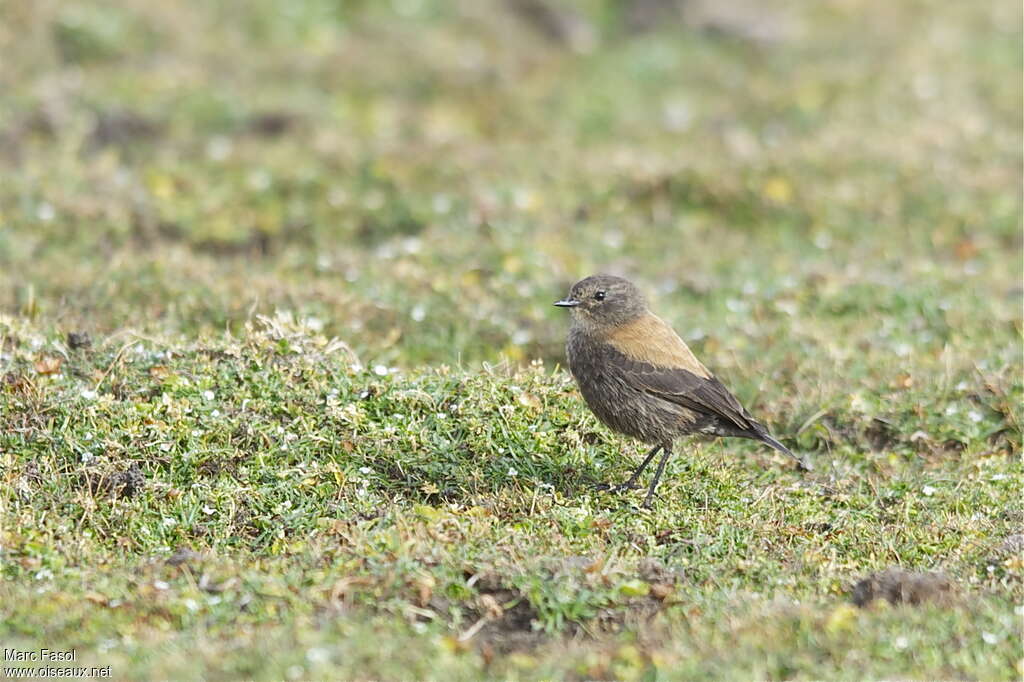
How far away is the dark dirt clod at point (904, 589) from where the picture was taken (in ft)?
17.2

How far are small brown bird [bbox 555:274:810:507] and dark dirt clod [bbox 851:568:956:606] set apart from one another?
134cm

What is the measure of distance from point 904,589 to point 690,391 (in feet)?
5.88

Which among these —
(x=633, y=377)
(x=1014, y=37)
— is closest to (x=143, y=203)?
(x=633, y=377)

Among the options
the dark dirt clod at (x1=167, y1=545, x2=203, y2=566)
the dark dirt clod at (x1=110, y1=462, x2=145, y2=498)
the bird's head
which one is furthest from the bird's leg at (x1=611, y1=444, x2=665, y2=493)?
the dark dirt clod at (x1=110, y1=462, x2=145, y2=498)

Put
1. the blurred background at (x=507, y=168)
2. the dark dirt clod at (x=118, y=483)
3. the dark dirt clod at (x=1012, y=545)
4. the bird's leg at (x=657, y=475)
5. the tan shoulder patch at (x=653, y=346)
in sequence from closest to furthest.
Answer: the dark dirt clod at (x=1012, y=545) → the dark dirt clod at (x=118, y=483) → the bird's leg at (x=657, y=475) → the tan shoulder patch at (x=653, y=346) → the blurred background at (x=507, y=168)

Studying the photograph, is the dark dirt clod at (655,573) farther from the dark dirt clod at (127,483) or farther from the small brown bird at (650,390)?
the dark dirt clod at (127,483)

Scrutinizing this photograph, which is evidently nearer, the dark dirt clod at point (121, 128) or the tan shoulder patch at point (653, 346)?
the tan shoulder patch at point (653, 346)

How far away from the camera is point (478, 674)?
15.5 feet

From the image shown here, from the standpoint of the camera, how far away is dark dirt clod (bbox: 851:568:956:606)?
5.25 m

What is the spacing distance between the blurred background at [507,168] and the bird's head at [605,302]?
0.75m

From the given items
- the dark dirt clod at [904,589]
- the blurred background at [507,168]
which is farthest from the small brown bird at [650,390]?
the dark dirt clod at [904,589]

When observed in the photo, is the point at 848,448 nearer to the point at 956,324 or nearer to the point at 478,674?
the point at 956,324

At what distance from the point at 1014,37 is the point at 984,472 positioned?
34.1 feet

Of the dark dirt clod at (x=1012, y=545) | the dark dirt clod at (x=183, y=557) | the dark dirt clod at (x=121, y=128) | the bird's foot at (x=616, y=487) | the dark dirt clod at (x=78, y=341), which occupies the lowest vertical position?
the bird's foot at (x=616, y=487)
